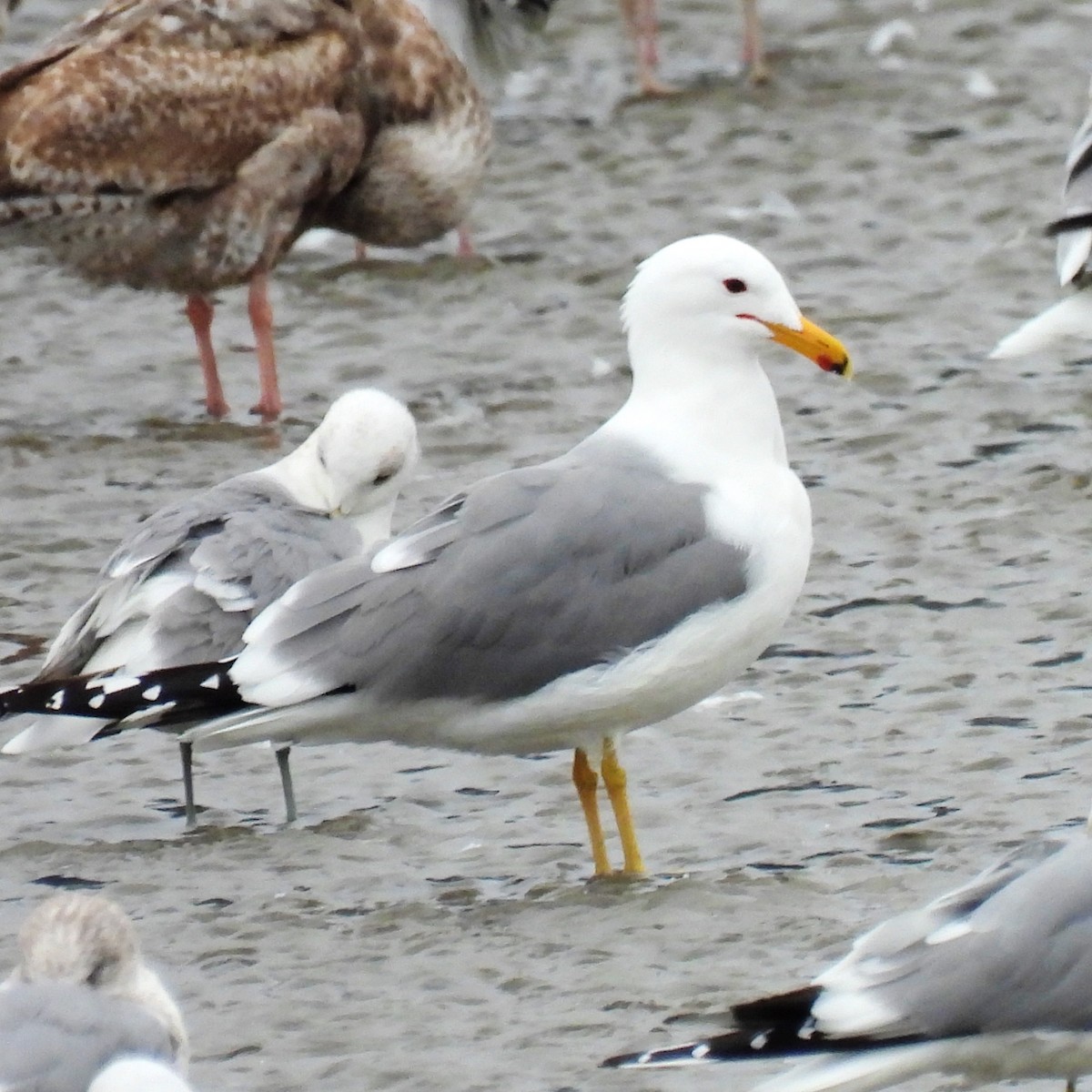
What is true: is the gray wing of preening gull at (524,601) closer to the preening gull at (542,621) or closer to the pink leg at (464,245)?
the preening gull at (542,621)

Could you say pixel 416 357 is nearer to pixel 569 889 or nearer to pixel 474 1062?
pixel 569 889

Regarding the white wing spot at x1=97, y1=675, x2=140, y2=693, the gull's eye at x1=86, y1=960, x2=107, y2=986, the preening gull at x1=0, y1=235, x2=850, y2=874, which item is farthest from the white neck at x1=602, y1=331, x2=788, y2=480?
the gull's eye at x1=86, y1=960, x2=107, y2=986

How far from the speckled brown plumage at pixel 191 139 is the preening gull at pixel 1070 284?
2.49 m

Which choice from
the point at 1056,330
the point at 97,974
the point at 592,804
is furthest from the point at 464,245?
the point at 97,974

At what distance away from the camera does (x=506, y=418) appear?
938cm

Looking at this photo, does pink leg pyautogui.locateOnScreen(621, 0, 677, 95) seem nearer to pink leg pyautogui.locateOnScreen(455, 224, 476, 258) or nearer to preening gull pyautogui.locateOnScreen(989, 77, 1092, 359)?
pink leg pyautogui.locateOnScreen(455, 224, 476, 258)

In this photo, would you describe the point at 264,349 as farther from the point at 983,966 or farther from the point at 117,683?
the point at 983,966

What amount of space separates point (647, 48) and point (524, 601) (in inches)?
307

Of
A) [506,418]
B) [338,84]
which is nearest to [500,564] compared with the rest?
[506,418]

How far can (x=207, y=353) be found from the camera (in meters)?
9.60

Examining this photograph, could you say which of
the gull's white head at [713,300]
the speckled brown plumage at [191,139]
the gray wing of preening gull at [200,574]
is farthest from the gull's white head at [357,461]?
the speckled brown plumage at [191,139]

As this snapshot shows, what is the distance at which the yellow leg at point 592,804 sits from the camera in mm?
5914

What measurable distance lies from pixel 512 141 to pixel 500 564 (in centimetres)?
709

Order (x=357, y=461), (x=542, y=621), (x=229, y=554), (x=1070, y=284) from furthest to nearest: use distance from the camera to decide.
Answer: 1. (x=1070, y=284)
2. (x=357, y=461)
3. (x=229, y=554)
4. (x=542, y=621)
